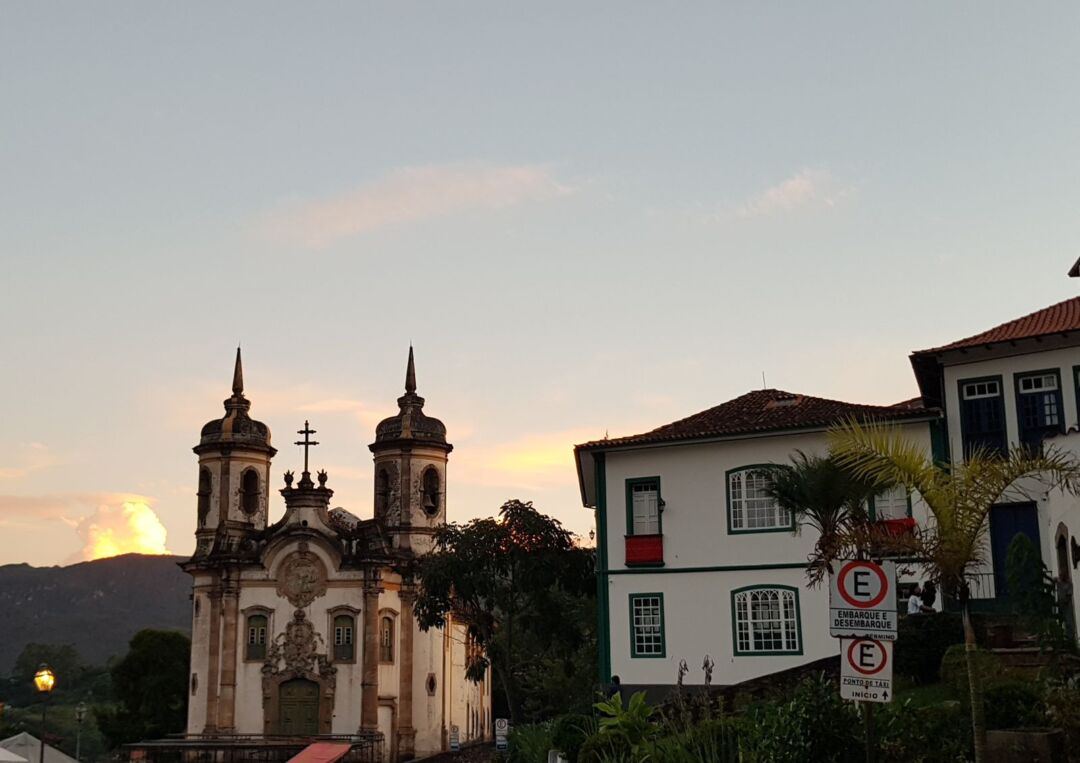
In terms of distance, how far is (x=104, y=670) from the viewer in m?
106

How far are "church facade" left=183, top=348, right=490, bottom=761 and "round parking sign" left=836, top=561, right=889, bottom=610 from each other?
121 feet

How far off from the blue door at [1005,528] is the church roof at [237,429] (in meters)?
33.1

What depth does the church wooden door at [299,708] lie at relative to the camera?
149 ft

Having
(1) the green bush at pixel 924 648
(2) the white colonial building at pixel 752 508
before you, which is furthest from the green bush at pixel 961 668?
(2) the white colonial building at pixel 752 508

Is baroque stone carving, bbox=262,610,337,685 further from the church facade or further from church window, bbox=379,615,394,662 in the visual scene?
church window, bbox=379,615,394,662

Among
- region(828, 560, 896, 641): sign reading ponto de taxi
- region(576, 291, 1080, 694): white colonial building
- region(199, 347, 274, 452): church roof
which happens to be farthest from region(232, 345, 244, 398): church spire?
region(828, 560, 896, 641): sign reading ponto de taxi

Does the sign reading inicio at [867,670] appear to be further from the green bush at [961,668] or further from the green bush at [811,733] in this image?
the green bush at [961,668]

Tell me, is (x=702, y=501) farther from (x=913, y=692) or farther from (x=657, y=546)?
(x=913, y=692)

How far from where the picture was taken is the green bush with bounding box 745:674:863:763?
12.9 m

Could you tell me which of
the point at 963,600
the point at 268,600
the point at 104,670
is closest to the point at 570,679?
the point at 268,600

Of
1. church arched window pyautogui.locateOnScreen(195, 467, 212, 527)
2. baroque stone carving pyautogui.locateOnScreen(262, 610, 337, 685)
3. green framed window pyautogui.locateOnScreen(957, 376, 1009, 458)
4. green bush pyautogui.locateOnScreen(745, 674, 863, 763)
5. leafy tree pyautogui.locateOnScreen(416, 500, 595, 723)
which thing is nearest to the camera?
green bush pyautogui.locateOnScreen(745, 674, 863, 763)

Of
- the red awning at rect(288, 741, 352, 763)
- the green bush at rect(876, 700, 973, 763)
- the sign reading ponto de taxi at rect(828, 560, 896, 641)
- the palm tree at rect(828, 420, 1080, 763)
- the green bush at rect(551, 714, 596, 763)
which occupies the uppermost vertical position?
the palm tree at rect(828, 420, 1080, 763)

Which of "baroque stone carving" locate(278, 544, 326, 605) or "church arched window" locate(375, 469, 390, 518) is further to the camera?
"church arched window" locate(375, 469, 390, 518)

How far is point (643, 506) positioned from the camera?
29.0m
